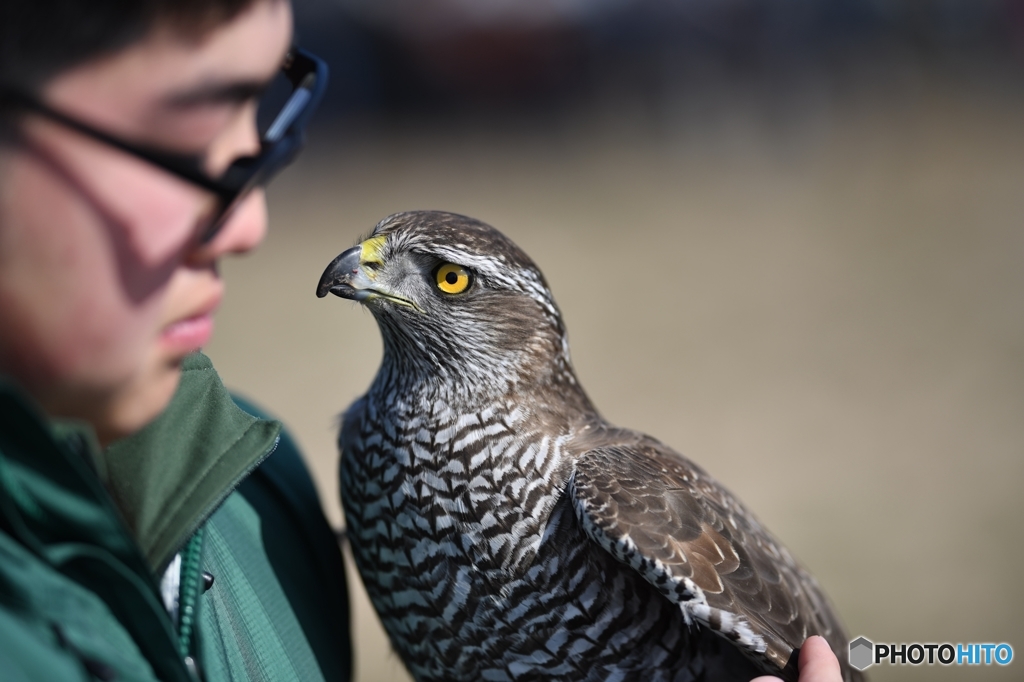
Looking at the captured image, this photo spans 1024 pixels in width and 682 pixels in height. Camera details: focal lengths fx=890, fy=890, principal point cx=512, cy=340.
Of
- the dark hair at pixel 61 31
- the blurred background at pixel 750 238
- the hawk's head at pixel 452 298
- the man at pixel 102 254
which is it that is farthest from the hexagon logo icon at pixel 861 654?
the dark hair at pixel 61 31

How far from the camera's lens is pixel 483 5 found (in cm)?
1964

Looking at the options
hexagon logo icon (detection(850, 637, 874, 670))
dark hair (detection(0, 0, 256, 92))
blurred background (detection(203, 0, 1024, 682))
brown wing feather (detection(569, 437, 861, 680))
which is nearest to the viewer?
dark hair (detection(0, 0, 256, 92))

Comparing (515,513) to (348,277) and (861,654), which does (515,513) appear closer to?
(348,277)

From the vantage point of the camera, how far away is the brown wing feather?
1.85m

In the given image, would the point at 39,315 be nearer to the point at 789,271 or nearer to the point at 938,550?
the point at 938,550

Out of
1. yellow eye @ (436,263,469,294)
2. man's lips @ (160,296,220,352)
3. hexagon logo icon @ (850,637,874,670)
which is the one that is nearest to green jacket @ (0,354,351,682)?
man's lips @ (160,296,220,352)

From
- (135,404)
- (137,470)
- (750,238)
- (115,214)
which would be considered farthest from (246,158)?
(750,238)

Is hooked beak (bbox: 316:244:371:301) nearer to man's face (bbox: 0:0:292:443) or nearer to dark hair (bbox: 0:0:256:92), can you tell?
man's face (bbox: 0:0:292:443)

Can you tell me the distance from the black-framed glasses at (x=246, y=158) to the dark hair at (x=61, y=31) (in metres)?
0.03

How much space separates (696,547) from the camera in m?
1.97

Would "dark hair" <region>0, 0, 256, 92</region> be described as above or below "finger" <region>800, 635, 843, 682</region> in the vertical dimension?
above

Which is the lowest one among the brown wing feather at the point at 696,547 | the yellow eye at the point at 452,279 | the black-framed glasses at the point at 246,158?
the brown wing feather at the point at 696,547

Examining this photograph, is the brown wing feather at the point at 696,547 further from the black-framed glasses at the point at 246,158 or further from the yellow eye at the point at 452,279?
the black-framed glasses at the point at 246,158

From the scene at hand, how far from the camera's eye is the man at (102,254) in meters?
0.92
